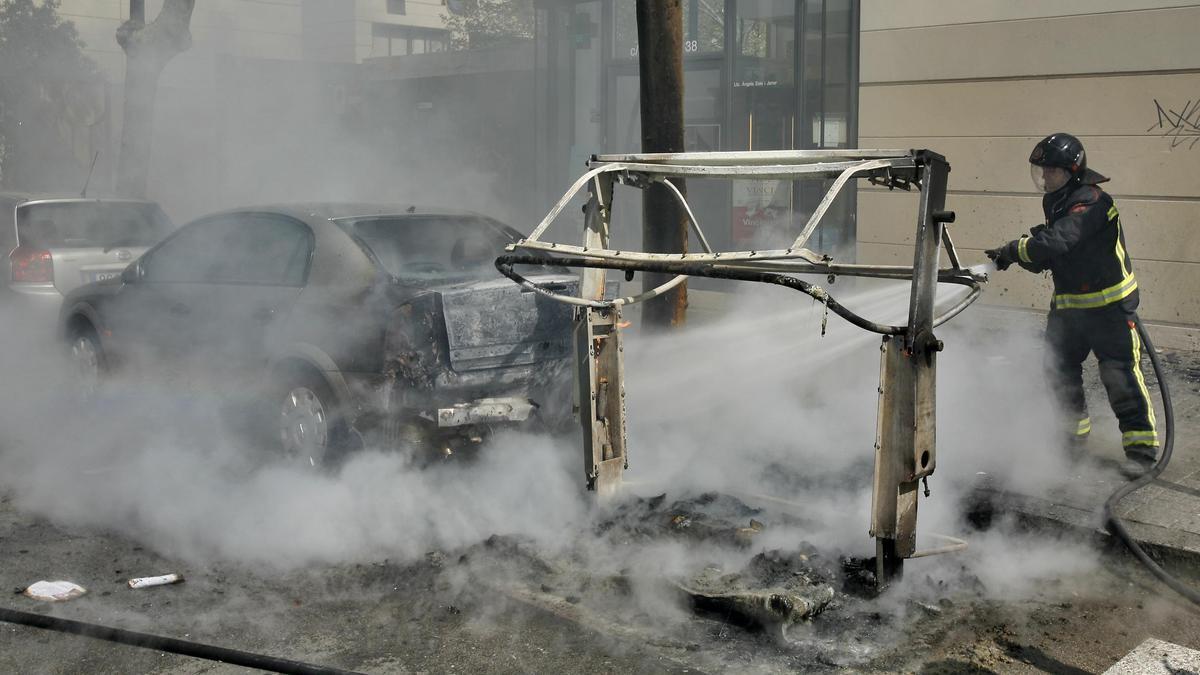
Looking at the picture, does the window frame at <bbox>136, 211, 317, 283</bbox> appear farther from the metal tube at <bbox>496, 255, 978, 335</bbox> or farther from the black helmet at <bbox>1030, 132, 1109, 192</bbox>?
the black helmet at <bbox>1030, 132, 1109, 192</bbox>

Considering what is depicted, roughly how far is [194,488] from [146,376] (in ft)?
5.14

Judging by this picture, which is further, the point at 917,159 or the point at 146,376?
the point at 146,376

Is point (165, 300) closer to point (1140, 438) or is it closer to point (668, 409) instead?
point (668, 409)

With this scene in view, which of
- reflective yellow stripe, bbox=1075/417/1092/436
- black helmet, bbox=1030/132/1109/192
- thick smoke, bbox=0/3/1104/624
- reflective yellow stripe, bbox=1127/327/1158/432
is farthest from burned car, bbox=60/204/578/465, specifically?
reflective yellow stripe, bbox=1127/327/1158/432

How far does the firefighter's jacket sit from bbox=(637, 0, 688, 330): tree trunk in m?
2.34

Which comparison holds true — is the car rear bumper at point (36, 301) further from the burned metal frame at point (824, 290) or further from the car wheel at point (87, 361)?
the burned metal frame at point (824, 290)

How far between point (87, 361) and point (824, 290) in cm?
548

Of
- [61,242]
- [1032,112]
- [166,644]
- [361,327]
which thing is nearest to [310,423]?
[361,327]

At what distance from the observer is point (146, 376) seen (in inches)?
275

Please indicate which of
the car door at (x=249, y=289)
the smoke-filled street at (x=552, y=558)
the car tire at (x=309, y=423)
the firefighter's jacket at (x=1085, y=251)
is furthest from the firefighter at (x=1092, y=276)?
the car door at (x=249, y=289)

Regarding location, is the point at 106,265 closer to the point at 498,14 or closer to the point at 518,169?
the point at 518,169

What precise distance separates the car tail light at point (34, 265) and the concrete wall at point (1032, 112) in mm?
7668

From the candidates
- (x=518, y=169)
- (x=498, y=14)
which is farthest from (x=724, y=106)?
(x=498, y=14)

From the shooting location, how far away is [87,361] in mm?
7691
